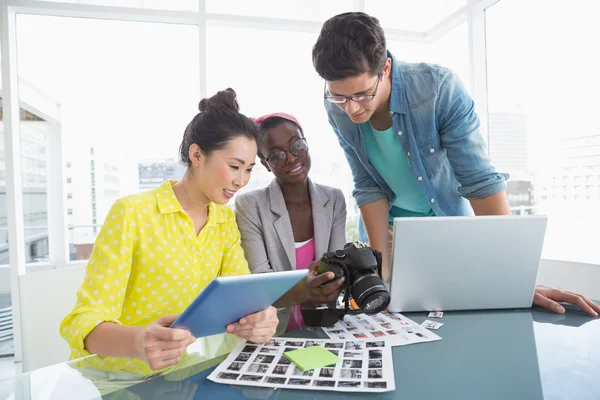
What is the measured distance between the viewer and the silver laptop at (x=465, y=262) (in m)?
1.16

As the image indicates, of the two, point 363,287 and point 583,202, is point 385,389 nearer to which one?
point 363,287

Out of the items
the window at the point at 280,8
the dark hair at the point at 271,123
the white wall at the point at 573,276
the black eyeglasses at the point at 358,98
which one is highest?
the window at the point at 280,8

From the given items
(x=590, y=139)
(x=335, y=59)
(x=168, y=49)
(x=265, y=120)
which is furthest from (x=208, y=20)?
(x=590, y=139)

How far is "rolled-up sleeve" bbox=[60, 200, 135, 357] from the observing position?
43.1 inches

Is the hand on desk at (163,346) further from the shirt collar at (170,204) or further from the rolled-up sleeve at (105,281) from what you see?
the shirt collar at (170,204)

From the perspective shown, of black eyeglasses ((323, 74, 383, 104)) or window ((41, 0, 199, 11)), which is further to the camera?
window ((41, 0, 199, 11))

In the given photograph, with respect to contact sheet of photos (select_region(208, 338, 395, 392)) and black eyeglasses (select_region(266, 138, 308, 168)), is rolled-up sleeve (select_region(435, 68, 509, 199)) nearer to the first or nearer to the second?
black eyeglasses (select_region(266, 138, 308, 168))

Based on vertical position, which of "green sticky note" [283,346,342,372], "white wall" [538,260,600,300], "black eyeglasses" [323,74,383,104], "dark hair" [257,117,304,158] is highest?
"black eyeglasses" [323,74,383,104]

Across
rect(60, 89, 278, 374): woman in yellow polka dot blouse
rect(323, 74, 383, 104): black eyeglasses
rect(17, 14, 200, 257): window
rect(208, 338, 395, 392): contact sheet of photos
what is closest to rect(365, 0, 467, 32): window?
rect(17, 14, 200, 257): window

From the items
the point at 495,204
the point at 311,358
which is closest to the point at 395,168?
the point at 495,204

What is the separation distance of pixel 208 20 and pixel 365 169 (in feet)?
6.72

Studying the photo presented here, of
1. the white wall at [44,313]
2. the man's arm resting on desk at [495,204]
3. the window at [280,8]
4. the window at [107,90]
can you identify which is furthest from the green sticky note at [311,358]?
the window at [280,8]

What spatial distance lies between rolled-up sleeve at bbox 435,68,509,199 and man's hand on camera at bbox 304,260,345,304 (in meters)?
0.73

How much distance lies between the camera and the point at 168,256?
138 cm
